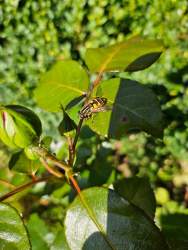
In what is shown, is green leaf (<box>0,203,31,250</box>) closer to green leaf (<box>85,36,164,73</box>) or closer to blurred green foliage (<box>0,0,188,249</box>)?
green leaf (<box>85,36,164,73</box>)

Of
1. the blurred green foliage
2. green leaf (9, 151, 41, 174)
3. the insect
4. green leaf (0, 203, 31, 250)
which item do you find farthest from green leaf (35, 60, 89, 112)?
the blurred green foliage

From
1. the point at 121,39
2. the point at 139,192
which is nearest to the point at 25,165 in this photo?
the point at 139,192

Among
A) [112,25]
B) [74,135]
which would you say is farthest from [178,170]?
[74,135]

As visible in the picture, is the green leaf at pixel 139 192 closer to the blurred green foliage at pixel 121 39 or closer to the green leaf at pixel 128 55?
the green leaf at pixel 128 55

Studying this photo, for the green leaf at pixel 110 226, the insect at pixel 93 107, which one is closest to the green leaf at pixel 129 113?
the insect at pixel 93 107

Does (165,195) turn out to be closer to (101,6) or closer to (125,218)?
(101,6)
